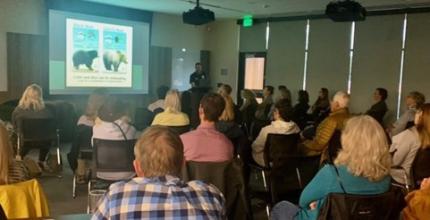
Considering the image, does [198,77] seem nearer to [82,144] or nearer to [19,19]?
[19,19]

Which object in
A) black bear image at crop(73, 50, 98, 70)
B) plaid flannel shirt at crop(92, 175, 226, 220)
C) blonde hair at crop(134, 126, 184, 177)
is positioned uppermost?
black bear image at crop(73, 50, 98, 70)

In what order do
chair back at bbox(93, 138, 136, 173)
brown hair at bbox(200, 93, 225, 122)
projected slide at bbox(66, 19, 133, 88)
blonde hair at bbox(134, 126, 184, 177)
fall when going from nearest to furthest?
blonde hair at bbox(134, 126, 184, 177), brown hair at bbox(200, 93, 225, 122), chair back at bbox(93, 138, 136, 173), projected slide at bbox(66, 19, 133, 88)

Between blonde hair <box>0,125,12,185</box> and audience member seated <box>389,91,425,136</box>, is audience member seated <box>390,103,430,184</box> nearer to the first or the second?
audience member seated <box>389,91,425,136</box>

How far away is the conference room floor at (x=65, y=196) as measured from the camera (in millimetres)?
4633

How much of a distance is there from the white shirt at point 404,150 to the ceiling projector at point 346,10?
4.57 metres

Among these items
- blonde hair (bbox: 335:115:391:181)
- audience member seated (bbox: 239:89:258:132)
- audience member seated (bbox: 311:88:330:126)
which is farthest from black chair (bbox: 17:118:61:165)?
audience member seated (bbox: 311:88:330:126)

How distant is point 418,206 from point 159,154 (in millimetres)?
1483

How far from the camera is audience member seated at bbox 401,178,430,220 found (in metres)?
2.34

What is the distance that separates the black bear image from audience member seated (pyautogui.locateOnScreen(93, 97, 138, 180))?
5.76m

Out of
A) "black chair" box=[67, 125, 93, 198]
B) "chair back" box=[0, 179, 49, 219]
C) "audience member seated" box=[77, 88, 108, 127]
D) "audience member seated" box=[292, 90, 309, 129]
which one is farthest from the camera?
"audience member seated" box=[292, 90, 309, 129]

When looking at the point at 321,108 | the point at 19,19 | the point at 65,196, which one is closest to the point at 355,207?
the point at 65,196

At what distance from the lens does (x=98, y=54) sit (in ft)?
33.5

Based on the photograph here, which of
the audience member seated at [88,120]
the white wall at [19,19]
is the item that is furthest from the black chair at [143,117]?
the white wall at [19,19]

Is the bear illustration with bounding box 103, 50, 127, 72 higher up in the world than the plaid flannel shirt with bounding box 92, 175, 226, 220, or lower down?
higher up
